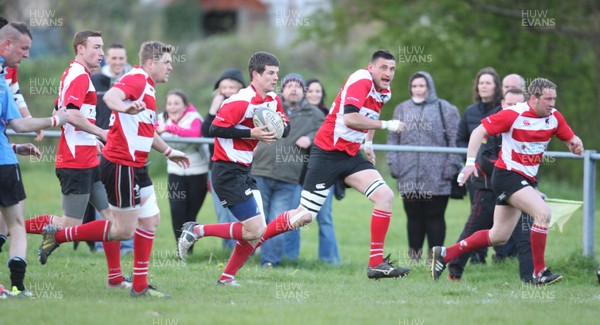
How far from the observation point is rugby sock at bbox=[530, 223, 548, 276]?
31.1ft

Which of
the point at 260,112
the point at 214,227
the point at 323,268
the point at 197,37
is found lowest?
the point at 323,268

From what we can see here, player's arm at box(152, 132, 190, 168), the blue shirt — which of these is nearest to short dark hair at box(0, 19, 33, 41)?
the blue shirt

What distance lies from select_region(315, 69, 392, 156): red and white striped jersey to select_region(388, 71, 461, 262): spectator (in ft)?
7.68

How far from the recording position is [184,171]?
1198 centimetres

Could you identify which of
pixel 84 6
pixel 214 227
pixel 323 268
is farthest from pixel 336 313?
pixel 84 6

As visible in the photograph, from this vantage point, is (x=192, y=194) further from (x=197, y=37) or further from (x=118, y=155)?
(x=197, y=37)

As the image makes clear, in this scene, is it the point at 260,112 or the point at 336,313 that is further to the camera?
the point at 260,112

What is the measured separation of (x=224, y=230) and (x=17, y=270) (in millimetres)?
2145

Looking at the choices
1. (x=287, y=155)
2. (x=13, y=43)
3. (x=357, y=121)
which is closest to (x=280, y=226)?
(x=357, y=121)

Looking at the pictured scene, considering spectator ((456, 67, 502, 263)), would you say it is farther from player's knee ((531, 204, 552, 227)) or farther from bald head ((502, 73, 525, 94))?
player's knee ((531, 204, 552, 227))

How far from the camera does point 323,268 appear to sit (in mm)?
11383

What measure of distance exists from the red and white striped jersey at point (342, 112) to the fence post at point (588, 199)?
9.03 feet

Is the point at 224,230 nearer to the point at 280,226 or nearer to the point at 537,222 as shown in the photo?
the point at 280,226

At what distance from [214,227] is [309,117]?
10.1 feet
